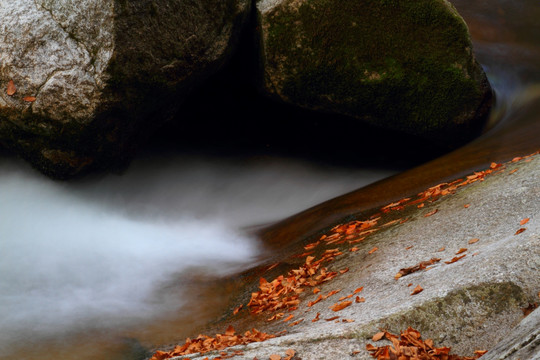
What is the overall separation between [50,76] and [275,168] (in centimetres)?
356

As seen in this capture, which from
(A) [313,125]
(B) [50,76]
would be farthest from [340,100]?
(B) [50,76]

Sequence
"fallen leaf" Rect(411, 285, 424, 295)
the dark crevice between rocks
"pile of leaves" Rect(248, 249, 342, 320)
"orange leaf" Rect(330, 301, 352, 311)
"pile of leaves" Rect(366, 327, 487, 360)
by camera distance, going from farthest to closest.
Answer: the dark crevice between rocks → "pile of leaves" Rect(248, 249, 342, 320) → "orange leaf" Rect(330, 301, 352, 311) → "fallen leaf" Rect(411, 285, 424, 295) → "pile of leaves" Rect(366, 327, 487, 360)

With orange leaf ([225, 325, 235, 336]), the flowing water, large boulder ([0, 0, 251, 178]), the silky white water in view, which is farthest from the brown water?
large boulder ([0, 0, 251, 178])

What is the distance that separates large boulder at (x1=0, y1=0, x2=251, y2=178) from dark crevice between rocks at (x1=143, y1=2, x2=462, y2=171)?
1064 mm

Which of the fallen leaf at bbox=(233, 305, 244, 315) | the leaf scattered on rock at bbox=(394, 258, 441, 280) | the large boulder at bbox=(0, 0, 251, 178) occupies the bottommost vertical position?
the leaf scattered on rock at bbox=(394, 258, 441, 280)

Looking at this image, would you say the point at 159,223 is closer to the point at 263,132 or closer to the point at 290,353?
the point at 263,132

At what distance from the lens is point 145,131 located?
279 inches

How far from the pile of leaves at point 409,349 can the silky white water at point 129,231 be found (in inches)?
111

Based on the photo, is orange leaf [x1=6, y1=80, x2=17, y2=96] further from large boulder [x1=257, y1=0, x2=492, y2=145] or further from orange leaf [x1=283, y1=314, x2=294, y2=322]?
orange leaf [x1=283, y1=314, x2=294, y2=322]

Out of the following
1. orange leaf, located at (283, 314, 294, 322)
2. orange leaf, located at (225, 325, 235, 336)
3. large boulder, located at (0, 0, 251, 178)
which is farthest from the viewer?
large boulder, located at (0, 0, 251, 178)

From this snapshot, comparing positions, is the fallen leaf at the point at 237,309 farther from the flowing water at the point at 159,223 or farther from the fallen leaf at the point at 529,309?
the fallen leaf at the point at 529,309

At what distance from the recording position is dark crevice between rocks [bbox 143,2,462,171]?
24.5 feet

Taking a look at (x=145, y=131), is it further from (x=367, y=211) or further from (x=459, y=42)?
(x=459, y=42)

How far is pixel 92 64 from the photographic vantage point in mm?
5703
